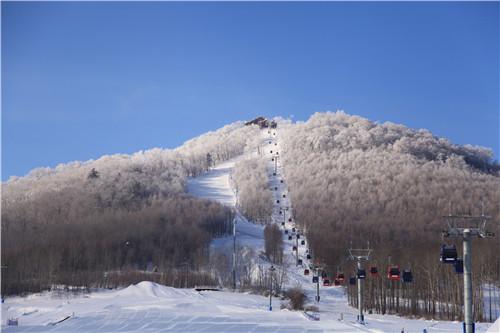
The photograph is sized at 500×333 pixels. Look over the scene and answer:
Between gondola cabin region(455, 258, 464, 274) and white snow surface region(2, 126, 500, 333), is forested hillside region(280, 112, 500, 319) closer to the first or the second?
white snow surface region(2, 126, 500, 333)

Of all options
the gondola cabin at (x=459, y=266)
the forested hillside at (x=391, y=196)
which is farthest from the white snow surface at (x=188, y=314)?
the gondola cabin at (x=459, y=266)

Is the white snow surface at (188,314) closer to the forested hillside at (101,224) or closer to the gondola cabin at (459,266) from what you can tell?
the gondola cabin at (459,266)

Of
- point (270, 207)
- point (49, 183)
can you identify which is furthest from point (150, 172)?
point (270, 207)

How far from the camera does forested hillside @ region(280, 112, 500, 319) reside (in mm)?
52250

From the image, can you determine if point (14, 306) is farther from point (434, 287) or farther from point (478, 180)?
point (478, 180)

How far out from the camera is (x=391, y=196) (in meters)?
129

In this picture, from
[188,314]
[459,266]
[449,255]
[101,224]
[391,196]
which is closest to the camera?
[449,255]

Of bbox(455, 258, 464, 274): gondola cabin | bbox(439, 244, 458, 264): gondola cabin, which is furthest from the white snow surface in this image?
bbox(455, 258, 464, 274): gondola cabin

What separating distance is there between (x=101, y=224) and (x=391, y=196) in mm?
62425

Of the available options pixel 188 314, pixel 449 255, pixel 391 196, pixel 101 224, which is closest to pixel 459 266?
pixel 449 255

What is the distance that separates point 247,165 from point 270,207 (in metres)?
43.3

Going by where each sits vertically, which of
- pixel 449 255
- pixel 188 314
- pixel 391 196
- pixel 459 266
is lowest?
pixel 188 314

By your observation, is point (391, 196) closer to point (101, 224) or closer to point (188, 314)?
point (101, 224)

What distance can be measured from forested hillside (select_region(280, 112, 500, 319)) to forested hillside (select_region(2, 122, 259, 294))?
20858mm
